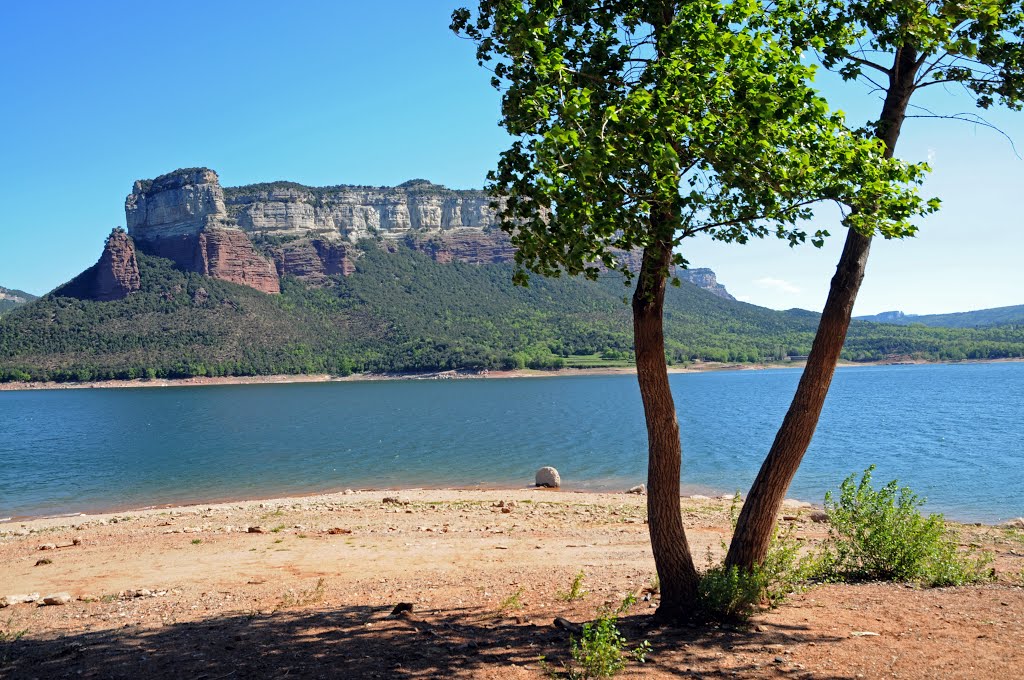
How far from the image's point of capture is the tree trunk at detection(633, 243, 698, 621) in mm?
6614

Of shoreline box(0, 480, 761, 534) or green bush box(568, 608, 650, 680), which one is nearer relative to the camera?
Result: green bush box(568, 608, 650, 680)

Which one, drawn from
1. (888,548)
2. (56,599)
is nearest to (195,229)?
(56,599)

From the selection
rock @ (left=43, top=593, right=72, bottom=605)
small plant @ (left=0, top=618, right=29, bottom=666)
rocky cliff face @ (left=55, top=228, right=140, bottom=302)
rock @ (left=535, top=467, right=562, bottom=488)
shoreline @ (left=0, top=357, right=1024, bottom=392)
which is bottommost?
rock @ (left=535, top=467, right=562, bottom=488)

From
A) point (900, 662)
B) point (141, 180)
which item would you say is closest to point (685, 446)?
point (900, 662)

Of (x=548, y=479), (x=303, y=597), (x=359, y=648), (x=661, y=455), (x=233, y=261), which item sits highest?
(x=233, y=261)

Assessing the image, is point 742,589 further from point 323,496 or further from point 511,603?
point 323,496

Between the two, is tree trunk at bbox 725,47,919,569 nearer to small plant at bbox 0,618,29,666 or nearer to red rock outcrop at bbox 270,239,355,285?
small plant at bbox 0,618,29,666

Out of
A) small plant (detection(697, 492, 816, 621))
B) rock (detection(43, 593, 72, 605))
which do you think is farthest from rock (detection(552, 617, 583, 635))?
rock (detection(43, 593, 72, 605))

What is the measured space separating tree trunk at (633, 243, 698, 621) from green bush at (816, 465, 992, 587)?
2.29 m

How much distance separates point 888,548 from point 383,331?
5963 inches

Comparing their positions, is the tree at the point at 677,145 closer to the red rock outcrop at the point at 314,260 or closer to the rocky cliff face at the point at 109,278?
the rocky cliff face at the point at 109,278

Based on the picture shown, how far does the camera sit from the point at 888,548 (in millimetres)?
8453

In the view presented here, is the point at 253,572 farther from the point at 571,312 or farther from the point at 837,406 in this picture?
the point at 571,312

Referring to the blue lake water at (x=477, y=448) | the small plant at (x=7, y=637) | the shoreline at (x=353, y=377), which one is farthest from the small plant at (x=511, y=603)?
the shoreline at (x=353, y=377)
